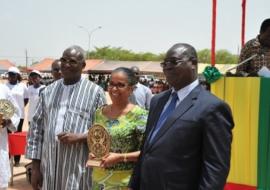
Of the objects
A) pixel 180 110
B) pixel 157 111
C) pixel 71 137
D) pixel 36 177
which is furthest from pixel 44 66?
pixel 180 110

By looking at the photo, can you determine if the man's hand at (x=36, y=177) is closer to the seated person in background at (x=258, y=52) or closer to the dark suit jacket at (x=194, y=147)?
the dark suit jacket at (x=194, y=147)

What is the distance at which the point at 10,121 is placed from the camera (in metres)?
5.65

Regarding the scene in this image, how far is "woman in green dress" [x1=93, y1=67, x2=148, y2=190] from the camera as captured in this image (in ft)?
11.3

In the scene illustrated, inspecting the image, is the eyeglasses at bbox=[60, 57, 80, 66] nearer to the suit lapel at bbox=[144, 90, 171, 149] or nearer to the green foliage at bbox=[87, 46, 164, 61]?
the suit lapel at bbox=[144, 90, 171, 149]

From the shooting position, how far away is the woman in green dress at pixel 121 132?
135 inches

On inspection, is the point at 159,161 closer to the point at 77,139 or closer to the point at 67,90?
the point at 77,139

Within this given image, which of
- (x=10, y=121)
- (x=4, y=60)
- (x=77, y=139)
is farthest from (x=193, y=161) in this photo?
Answer: (x=4, y=60)

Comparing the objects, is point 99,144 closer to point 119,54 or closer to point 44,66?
point 44,66

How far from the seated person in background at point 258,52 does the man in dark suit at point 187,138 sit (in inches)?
74.3

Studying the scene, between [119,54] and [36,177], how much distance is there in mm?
103880

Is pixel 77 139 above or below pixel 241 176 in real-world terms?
above

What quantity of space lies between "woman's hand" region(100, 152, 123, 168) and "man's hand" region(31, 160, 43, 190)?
0.80m

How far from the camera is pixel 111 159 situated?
333 cm

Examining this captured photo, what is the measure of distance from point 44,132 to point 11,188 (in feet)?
12.9
